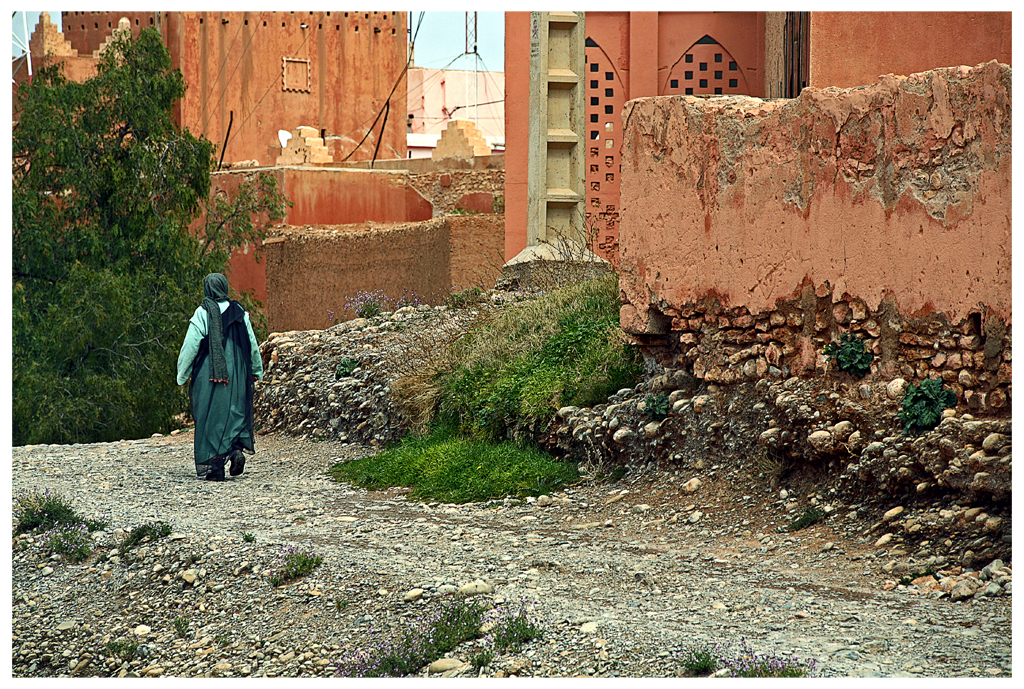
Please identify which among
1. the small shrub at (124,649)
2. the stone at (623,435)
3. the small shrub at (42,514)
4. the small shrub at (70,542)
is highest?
the stone at (623,435)

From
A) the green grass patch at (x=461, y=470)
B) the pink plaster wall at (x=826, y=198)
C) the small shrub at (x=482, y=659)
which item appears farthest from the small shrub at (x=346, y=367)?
the small shrub at (x=482, y=659)

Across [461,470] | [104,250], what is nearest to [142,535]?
[461,470]

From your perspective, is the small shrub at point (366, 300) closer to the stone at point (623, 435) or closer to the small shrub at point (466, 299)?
the small shrub at point (466, 299)

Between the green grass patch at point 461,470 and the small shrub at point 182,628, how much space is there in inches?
83.9

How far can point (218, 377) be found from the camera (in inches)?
282

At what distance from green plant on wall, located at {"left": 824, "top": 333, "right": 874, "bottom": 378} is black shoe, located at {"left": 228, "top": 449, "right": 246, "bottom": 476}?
412 cm

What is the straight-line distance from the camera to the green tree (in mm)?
11984

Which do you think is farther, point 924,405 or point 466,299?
point 466,299

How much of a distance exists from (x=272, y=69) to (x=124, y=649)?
2251cm

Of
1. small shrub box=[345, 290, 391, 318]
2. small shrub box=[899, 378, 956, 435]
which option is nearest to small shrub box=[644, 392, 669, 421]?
small shrub box=[899, 378, 956, 435]

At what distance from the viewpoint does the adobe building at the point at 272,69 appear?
24.5 metres

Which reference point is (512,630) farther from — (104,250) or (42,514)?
(104,250)

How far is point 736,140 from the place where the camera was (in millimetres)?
6121

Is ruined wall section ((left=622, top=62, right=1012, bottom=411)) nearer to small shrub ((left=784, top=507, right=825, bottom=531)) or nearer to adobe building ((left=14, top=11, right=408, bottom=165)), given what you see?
small shrub ((left=784, top=507, right=825, bottom=531))
